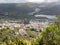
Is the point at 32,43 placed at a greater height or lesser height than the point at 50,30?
lesser

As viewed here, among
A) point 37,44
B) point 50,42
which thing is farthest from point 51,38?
point 37,44

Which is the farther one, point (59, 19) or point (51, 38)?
point (59, 19)

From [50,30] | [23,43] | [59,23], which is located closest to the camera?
[50,30]

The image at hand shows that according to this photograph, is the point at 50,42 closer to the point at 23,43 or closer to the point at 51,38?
the point at 51,38

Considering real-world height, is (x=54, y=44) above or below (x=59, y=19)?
below

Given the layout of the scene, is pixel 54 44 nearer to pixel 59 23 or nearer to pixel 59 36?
pixel 59 36

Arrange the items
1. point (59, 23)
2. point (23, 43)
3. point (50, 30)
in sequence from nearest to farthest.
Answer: point (50, 30), point (23, 43), point (59, 23)

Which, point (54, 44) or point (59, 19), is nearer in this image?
point (54, 44)

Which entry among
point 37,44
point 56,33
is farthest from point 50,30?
point 37,44
